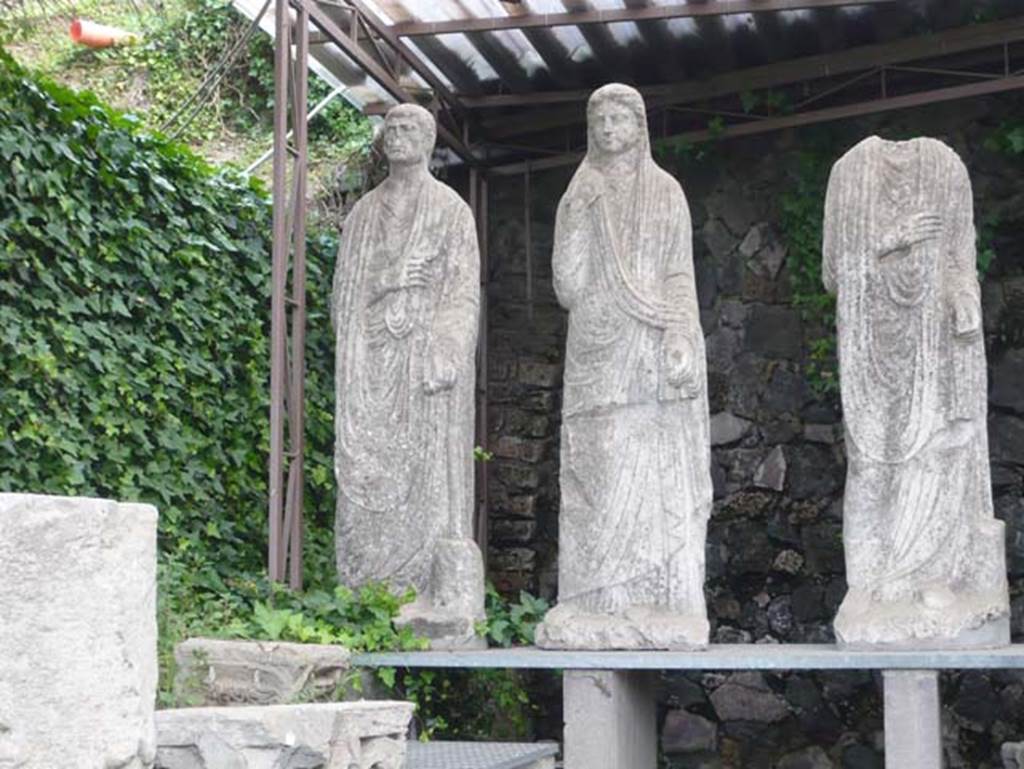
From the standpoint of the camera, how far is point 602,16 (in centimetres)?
934

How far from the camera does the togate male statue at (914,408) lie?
7.45 meters

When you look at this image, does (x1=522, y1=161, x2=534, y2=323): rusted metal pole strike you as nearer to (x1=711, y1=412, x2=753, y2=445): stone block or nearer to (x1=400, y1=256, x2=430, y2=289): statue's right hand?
(x1=711, y1=412, x2=753, y2=445): stone block

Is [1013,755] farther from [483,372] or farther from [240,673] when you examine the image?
[483,372]

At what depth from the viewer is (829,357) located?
10383 mm

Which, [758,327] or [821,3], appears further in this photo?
[758,327]

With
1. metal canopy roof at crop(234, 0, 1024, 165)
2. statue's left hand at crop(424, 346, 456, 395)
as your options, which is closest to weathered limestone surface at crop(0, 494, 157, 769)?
statue's left hand at crop(424, 346, 456, 395)

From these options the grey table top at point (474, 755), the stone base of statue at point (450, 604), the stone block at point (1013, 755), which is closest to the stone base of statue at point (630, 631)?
the stone base of statue at point (450, 604)

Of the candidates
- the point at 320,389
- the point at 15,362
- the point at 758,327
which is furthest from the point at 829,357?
the point at 15,362

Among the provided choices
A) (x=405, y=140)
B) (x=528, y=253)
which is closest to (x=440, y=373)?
(x=405, y=140)

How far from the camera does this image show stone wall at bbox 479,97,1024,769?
32.2 feet

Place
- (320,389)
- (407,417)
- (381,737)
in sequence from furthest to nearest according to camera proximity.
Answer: (320,389) < (407,417) < (381,737)

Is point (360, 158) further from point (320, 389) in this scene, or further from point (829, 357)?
point (829, 357)

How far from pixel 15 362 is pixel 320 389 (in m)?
2.72

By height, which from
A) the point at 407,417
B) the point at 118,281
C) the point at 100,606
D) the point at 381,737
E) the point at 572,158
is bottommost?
the point at 381,737
